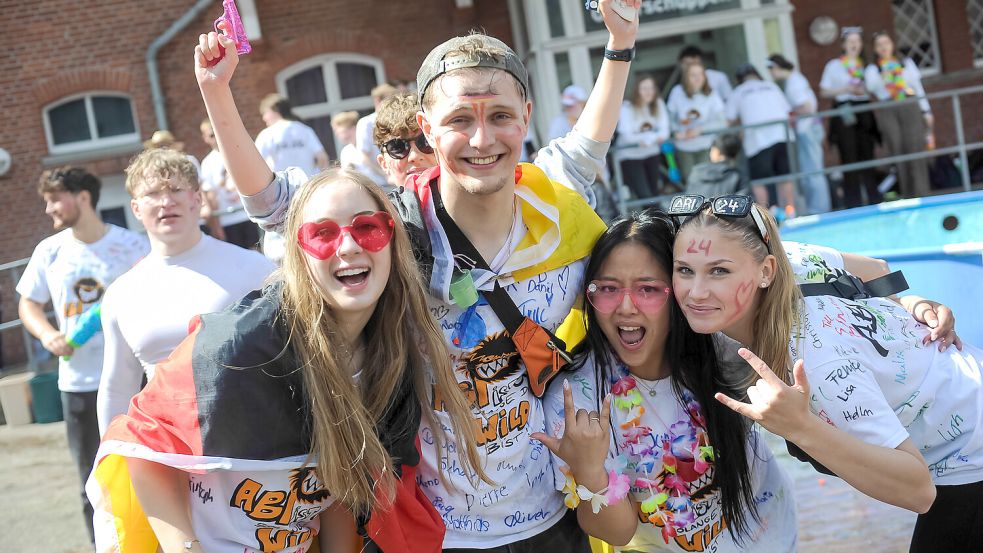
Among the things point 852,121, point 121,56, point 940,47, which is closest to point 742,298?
point 852,121

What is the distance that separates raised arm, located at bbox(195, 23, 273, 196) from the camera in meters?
2.59

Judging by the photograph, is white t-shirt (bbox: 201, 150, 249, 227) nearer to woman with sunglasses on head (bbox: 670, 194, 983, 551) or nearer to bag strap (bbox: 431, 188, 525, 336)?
bag strap (bbox: 431, 188, 525, 336)

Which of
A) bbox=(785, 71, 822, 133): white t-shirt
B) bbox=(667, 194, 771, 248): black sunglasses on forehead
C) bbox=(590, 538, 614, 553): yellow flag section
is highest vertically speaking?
bbox=(785, 71, 822, 133): white t-shirt

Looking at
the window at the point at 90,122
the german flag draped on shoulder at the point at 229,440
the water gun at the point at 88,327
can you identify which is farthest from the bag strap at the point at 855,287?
the window at the point at 90,122

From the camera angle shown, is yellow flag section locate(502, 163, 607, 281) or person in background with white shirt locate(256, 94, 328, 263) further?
person in background with white shirt locate(256, 94, 328, 263)

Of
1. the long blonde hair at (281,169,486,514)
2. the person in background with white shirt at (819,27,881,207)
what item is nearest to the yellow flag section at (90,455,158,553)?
the long blonde hair at (281,169,486,514)

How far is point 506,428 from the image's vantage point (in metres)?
2.62

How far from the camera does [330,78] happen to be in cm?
1361

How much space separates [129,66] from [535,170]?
38.2ft

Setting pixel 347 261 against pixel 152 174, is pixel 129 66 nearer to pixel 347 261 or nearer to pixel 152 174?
pixel 152 174

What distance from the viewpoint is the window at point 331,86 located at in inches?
535

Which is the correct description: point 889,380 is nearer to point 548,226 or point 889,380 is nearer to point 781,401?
point 781,401

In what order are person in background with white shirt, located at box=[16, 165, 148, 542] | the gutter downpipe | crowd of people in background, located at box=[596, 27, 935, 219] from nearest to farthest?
1. person in background with white shirt, located at box=[16, 165, 148, 542]
2. crowd of people in background, located at box=[596, 27, 935, 219]
3. the gutter downpipe

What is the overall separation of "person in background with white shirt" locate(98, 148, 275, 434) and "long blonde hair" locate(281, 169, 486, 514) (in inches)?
49.0
